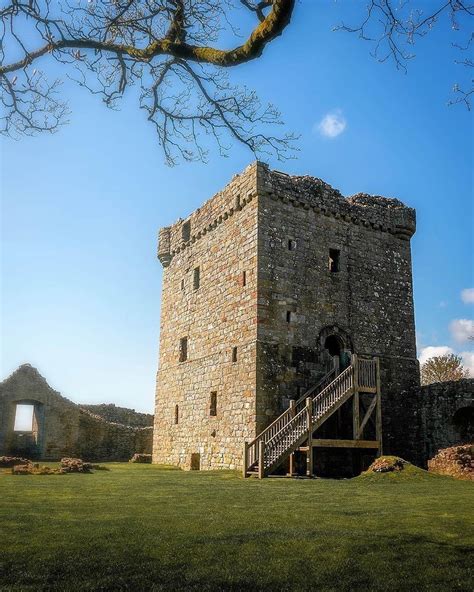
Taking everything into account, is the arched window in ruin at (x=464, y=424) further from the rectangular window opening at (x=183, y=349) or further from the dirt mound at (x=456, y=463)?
the rectangular window opening at (x=183, y=349)

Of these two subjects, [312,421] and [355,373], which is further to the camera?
[355,373]

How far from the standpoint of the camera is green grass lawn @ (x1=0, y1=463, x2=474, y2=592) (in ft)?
15.3

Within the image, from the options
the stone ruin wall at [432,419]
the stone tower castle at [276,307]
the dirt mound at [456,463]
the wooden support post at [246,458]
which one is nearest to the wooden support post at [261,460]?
the wooden support post at [246,458]

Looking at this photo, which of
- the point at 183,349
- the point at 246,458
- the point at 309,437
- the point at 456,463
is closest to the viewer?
the point at 246,458

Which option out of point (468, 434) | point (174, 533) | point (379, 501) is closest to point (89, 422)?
point (468, 434)

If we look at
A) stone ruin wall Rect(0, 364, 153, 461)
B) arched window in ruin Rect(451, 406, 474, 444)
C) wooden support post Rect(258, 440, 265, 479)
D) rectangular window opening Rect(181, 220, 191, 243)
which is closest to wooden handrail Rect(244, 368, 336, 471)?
wooden support post Rect(258, 440, 265, 479)

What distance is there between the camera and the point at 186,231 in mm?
24797

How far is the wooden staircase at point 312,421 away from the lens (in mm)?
15305

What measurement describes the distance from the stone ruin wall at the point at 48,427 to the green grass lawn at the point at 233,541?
17349 mm

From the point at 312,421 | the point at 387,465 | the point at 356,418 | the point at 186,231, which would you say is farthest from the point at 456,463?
the point at 186,231

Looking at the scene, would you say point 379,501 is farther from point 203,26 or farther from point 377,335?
point 377,335

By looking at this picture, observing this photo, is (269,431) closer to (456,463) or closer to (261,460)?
(261,460)

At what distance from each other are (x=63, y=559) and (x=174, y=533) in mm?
1528

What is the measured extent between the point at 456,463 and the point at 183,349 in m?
11.7
